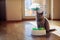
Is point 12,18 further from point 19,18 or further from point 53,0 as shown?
point 53,0

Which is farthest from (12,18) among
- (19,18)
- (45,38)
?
(45,38)

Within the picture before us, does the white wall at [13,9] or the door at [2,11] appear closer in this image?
the white wall at [13,9]

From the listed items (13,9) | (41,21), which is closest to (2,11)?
(13,9)

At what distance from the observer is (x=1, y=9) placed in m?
6.33

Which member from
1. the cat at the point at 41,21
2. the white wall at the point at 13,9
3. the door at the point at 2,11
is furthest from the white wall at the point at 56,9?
the cat at the point at 41,21

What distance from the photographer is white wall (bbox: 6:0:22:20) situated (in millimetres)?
6145

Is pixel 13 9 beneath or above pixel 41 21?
above

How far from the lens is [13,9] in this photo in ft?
20.3

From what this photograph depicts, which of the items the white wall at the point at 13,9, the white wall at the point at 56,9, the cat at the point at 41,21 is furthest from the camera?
the white wall at the point at 56,9

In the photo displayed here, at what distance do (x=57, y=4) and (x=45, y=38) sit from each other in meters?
3.52

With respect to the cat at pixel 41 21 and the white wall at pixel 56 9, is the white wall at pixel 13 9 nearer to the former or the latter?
the white wall at pixel 56 9

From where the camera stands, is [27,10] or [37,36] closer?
[37,36]

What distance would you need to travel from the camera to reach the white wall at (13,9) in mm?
6145

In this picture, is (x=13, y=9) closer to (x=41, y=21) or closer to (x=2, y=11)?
(x=2, y=11)
